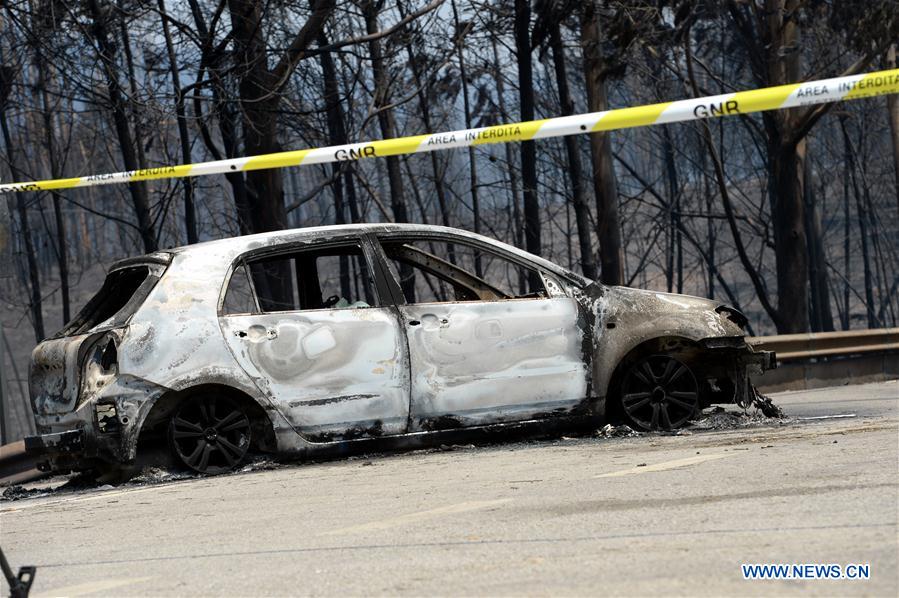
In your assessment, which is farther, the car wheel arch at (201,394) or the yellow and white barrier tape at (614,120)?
the yellow and white barrier tape at (614,120)

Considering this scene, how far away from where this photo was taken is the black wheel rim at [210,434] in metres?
8.21

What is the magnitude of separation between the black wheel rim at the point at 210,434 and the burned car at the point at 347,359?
1cm

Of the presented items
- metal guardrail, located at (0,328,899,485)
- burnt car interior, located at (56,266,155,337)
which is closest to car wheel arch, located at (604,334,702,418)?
burnt car interior, located at (56,266,155,337)

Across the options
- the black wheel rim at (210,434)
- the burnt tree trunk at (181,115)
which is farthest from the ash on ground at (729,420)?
the burnt tree trunk at (181,115)

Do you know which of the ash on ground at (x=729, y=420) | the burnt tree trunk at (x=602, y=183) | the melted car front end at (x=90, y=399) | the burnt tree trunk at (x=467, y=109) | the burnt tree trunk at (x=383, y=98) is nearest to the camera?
the melted car front end at (x=90, y=399)

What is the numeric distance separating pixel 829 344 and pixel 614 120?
6.77 meters

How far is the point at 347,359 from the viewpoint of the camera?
8438mm

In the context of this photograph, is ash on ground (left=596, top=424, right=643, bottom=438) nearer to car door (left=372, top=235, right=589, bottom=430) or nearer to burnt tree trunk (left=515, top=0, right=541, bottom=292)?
car door (left=372, top=235, right=589, bottom=430)

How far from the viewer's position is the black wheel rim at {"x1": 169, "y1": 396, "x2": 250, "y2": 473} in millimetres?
8211

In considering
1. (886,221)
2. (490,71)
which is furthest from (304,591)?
(886,221)

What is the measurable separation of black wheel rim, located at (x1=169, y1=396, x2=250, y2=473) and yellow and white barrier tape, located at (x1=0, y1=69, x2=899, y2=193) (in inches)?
98.9

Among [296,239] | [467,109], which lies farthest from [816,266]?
[296,239]

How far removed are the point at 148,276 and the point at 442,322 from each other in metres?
1.95

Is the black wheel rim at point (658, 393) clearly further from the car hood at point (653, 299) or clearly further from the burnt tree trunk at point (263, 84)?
the burnt tree trunk at point (263, 84)
